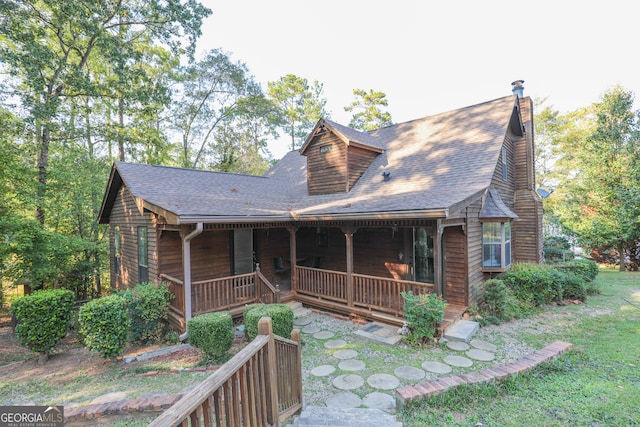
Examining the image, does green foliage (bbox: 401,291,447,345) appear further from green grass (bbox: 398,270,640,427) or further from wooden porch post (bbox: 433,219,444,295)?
green grass (bbox: 398,270,640,427)

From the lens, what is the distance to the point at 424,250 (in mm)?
8430

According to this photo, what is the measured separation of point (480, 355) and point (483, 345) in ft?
1.74

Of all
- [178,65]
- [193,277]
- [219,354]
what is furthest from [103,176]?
[219,354]

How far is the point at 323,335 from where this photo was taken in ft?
21.6

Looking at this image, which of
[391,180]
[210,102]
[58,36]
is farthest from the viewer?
[210,102]

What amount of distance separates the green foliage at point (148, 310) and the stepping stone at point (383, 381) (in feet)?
18.0

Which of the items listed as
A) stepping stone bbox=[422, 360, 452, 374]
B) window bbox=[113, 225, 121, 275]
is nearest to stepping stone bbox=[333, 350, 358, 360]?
stepping stone bbox=[422, 360, 452, 374]

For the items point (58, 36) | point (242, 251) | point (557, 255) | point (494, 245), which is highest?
point (58, 36)

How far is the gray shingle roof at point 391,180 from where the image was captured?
718 centimetres

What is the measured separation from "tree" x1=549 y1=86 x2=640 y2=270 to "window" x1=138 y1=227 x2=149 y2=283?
1974cm

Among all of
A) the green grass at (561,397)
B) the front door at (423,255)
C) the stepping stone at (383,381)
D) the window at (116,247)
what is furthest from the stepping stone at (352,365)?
the window at (116,247)

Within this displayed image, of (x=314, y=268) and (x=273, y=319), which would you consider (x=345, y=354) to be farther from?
(x=314, y=268)

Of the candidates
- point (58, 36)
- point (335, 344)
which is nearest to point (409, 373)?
point (335, 344)

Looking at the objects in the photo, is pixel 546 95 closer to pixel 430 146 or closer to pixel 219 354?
pixel 430 146
